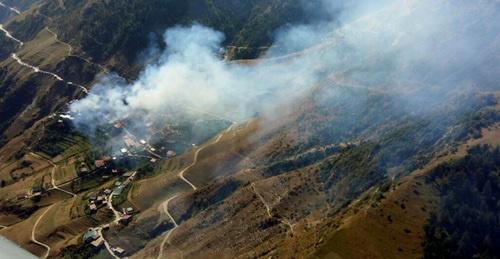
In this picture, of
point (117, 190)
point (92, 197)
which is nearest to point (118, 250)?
point (117, 190)

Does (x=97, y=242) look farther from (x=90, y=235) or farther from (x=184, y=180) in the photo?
(x=184, y=180)

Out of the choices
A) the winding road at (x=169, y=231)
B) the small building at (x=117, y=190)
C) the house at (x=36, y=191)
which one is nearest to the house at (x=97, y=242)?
the winding road at (x=169, y=231)

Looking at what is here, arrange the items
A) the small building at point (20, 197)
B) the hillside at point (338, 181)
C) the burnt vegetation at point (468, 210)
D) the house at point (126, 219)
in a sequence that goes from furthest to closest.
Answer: the small building at point (20, 197) < the house at point (126, 219) < the hillside at point (338, 181) < the burnt vegetation at point (468, 210)

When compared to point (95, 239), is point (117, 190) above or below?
above

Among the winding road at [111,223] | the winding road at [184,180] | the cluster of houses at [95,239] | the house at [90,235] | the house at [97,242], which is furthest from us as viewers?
the house at [90,235]

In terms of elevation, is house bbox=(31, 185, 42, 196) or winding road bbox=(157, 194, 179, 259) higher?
house bbox=(31, 185, 42, 196)

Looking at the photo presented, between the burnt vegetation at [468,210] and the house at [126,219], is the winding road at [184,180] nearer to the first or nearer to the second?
the house at [126,219]

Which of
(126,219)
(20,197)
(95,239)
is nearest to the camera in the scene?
(95,239)

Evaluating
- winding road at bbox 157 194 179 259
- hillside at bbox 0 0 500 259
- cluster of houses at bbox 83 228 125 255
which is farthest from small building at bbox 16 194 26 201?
winding road at bbox 157 194 179 259

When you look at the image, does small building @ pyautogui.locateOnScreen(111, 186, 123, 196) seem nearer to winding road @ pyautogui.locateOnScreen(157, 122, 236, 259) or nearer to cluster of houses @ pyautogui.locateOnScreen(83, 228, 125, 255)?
cluster of houses @ pyautogui.locateOnScreen(83, 228, 125, 255)

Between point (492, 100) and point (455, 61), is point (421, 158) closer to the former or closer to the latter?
point (492, 100)

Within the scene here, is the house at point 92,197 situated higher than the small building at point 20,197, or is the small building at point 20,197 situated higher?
the small building at point 20,197

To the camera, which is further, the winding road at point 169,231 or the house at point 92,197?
the house at point 92,197
